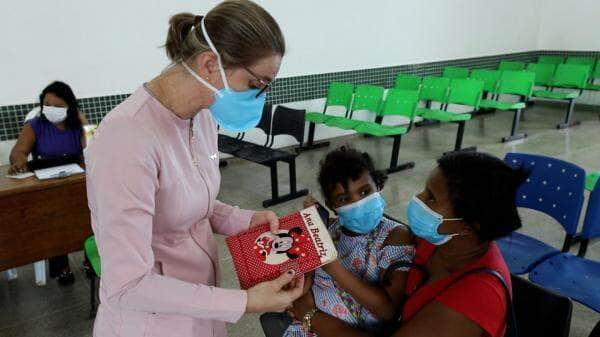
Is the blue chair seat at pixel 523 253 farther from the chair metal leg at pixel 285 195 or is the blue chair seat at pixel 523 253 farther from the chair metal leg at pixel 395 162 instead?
the chair metal leg at pixel 395 162

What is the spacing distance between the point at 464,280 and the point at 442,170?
0.35 meters

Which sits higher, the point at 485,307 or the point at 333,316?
the point at 485,307

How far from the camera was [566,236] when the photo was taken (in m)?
2.36

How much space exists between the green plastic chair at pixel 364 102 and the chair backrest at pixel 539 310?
164 inches

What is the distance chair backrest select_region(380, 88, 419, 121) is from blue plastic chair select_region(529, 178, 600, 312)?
3107 millimetres

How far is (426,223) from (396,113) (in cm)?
419

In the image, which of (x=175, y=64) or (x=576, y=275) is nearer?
(x=175, y=64)

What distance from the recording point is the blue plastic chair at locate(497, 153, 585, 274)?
2.25m

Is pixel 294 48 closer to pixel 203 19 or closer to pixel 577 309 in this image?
pixel 577 309

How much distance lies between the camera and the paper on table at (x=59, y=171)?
2.65m

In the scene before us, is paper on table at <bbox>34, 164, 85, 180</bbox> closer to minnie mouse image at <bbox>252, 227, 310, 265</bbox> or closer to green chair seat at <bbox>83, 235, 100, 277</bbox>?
green chair seat at <bbox>83, 235, 100, 277</bbox>

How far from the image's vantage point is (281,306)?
3.37 feet

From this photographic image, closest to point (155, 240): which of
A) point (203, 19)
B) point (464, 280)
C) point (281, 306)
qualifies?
point (281, 306)

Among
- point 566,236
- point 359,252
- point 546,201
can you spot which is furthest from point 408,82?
point 359,252
